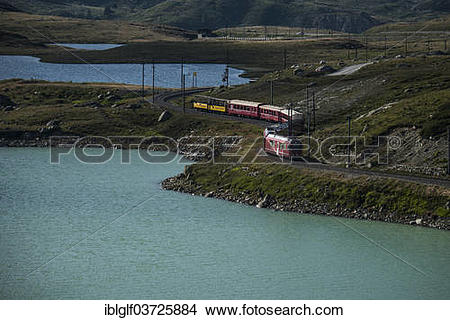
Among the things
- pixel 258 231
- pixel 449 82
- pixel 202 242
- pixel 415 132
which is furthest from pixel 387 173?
pixel 449 82

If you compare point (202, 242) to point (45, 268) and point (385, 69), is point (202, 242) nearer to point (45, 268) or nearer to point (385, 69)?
point (45, 268)

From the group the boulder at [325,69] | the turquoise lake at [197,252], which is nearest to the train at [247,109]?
the turquoise lake at [197,252]

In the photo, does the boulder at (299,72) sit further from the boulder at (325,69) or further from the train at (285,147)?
the train at (285,147)

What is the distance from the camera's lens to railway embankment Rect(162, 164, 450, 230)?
69.2 m

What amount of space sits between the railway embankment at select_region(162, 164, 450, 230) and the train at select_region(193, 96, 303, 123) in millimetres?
27049

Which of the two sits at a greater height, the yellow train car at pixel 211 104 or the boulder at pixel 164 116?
the yellow train car at pixel 211 104

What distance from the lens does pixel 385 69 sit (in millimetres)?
155375

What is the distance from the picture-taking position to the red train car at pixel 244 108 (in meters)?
124

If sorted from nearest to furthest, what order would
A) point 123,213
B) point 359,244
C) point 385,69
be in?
point 359,244, point 123,213, point 385,69

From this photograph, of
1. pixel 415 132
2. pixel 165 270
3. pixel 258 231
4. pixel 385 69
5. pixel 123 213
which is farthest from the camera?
pixel 385 69

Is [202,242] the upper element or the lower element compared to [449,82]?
lower

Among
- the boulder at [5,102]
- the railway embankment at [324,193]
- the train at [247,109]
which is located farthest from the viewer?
the boulder at [5,102]

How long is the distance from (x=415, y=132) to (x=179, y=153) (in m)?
41.1

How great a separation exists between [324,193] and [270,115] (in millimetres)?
45058
